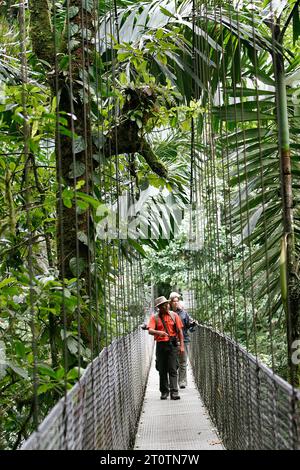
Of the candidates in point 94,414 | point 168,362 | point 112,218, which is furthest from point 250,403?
point 168,362

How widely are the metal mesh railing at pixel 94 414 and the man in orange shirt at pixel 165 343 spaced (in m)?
2.28

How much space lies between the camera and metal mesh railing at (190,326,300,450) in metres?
1.55

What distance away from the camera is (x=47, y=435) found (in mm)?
1346

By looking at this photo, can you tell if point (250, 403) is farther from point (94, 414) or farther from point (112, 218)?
point (112, 218)

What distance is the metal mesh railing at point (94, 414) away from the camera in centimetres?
142

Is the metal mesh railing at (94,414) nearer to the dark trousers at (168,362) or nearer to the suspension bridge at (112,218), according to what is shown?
the suspension bridge at (112,218)

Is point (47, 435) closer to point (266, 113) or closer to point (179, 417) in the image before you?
point (266, 113)

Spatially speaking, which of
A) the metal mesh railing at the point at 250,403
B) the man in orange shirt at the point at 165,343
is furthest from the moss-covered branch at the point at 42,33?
the man in orange shirt at the point at 165,343

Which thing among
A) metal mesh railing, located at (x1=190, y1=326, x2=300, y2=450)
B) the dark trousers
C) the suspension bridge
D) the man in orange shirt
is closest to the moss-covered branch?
the suspension bridge

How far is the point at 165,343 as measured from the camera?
19.3 ft

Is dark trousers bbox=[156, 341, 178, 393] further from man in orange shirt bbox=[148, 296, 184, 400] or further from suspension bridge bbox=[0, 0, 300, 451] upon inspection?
suspension bridge bbox=[0, 0, 300, 451]

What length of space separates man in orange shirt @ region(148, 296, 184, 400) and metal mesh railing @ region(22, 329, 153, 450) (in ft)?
7.49
